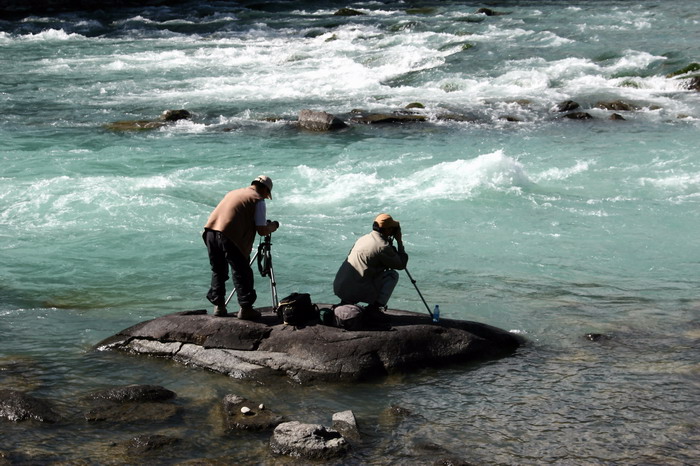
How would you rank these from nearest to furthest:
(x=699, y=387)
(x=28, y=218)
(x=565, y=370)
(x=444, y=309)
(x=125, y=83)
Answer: (x=699, y=387) → (x=565, y=370) → (x=444, y=309) → (x=28, y=218) → (x=125, y=83)

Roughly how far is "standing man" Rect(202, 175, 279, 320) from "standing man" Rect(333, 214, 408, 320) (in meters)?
0.94

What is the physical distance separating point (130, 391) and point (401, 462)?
2.70 m

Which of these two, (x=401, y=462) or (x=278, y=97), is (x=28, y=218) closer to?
(x=401, y=462)

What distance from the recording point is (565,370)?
352 inches

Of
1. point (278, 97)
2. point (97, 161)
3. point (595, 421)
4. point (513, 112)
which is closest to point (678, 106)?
point (513, 112)

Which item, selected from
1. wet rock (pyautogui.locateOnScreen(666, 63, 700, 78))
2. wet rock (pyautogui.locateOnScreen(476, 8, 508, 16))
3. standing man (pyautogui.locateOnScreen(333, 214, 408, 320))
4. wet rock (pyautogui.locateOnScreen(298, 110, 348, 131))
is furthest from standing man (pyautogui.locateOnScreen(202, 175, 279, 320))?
wet rock (pyautogui.locateOnScreen(476, 8, 508, 16))

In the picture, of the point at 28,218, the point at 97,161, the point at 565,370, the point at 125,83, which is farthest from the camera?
the point at 125,83

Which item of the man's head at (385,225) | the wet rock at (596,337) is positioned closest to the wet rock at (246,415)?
the man's head at (385,225)

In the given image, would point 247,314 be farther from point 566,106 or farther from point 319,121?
point 566,106

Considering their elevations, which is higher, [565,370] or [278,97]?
[278,97]

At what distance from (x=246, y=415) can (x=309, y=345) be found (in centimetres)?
140

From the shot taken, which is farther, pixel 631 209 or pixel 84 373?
pixel 631 209

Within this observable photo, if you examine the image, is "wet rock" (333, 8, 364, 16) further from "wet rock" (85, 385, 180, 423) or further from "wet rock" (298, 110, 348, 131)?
"wet rock" (85, 385, 180, 423)

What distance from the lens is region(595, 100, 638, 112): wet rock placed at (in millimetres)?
25047
